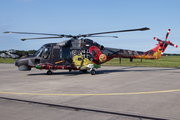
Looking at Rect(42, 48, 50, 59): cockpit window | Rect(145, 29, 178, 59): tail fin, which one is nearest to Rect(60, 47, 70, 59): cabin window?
Rect(42, 48, 50, 59): cockpit window

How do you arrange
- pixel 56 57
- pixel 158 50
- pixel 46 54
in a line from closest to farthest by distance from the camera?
1. pixel 46 54
2. pixel 56 57
3. pixel 158 50

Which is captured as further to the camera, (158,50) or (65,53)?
(158,50)

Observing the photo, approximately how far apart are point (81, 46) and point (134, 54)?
6971 mm

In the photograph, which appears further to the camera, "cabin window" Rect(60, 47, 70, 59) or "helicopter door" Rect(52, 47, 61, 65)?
"cabin window" Rect(60, 47, 70, 59)

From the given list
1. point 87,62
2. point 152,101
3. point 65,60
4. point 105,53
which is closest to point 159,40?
point 105,53

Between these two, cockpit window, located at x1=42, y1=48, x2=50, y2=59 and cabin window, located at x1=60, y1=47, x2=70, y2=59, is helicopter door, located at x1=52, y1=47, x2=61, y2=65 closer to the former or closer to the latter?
cabin window, located at x1=60, y1=47, x2=70, y2=59

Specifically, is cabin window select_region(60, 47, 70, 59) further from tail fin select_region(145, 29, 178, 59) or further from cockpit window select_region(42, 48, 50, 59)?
tail fin select_region(145, 29, 178, 59)

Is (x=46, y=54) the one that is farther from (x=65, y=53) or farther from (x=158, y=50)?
(x=158, y=50)

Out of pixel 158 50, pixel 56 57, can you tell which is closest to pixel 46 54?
pixel 56 57

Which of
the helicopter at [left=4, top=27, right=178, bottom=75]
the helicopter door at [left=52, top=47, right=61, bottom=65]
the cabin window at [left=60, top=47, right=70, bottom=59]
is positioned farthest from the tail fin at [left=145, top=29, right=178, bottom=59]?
the helicopter door at [left=52, top=47, right=61, bottom=65]

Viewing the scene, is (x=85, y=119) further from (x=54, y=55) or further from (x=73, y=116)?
(x=54, y=55)

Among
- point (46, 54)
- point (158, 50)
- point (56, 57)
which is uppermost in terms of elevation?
point (158, 50)

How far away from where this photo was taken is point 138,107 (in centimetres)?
699

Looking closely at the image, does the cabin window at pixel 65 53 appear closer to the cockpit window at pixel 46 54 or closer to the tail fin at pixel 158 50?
the cockpit window at pixel 46 54
